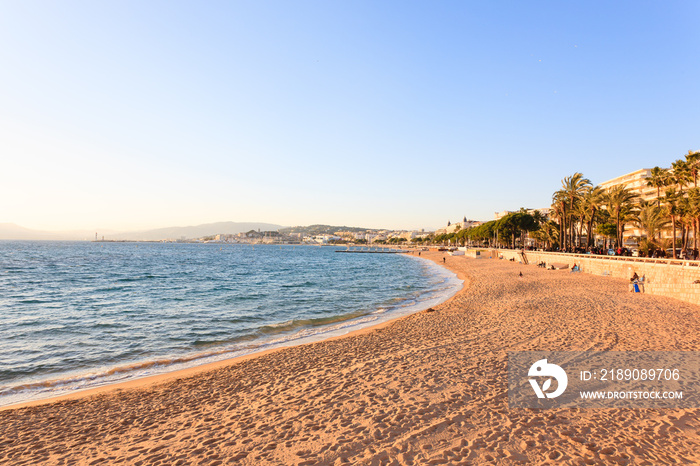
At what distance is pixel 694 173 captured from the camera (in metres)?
36.5

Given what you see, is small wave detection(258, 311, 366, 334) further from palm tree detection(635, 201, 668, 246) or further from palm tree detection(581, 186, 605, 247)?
palm tree detection(581, 186, 605, 247)

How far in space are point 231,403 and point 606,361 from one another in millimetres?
8932

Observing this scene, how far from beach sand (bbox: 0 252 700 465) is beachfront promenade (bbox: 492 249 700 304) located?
9.42 m

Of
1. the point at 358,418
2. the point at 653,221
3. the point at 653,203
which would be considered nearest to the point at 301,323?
the point at 358,418

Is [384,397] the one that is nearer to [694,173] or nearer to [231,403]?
[231,403]

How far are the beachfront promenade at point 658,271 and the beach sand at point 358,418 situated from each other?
9.42 metres

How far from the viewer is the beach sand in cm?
515

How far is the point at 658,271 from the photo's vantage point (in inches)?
848

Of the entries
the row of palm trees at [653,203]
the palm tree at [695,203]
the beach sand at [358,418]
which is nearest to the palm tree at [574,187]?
the row of palm trees at [653,203]

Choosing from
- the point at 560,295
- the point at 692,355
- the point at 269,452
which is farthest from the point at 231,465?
the point at 560,295

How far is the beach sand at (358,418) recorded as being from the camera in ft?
16.9

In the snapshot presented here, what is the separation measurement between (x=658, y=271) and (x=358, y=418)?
2392 cm

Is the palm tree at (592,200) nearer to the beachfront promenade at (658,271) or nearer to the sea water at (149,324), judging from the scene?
the beachfront promenade at (658,271)

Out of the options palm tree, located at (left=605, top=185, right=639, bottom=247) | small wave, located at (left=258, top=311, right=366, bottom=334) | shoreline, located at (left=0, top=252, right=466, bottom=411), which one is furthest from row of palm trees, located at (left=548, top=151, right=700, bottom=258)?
shoreline, located at (left=0, top=252, right=466, bottom=411)
